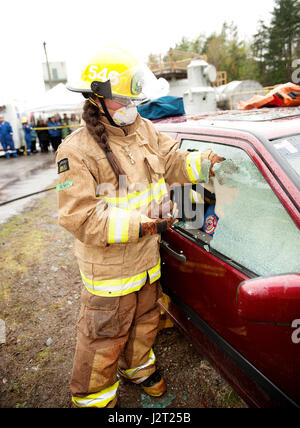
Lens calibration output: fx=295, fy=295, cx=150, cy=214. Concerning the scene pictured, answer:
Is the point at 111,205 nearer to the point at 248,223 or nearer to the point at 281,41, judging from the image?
the point at 248,223

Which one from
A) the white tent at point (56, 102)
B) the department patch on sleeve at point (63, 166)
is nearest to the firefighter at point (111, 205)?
the department patch on sleeve at point (63, 166)

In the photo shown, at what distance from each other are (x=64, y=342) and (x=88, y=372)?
3.01ft

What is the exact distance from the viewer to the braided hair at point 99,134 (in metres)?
1.50

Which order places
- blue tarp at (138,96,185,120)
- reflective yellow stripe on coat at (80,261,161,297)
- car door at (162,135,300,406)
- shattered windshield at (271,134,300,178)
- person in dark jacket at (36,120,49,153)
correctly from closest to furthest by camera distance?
car door at (162,135,300,406)
shattered windshield at (271,134,300,178)
reflective yellow stripe on coat at (80,261,161,297)
blue tarp at (138,96,185,120)
person in dark jacket at (36,120,49,153)

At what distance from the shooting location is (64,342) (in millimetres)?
2469

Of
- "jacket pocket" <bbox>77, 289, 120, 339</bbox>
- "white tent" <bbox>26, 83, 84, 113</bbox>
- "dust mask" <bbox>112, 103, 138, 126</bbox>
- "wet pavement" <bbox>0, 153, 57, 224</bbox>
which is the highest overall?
"white tent" <bbox>26, 83, 84, 113</bbox>

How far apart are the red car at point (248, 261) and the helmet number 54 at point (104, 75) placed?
0.64m

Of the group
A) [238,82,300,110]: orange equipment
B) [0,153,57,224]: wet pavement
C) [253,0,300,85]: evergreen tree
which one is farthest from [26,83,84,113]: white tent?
[253,0,300,85]: evergreen tree

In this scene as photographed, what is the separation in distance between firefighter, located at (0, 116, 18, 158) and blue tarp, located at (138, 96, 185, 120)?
1253 cm

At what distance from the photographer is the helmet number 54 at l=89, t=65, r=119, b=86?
1515 mm

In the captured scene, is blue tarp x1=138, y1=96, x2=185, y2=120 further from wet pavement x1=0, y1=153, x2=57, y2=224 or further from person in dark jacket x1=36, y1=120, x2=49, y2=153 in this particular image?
person in dark jacket x1=36, y1=120, x2=49, y2=153

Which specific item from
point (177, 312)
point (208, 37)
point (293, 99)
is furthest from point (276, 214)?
point (208, 37)

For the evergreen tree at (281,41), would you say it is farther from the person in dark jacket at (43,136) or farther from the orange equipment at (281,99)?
the orange equipment at (281,99)
